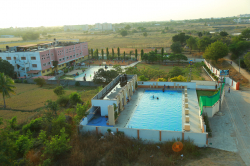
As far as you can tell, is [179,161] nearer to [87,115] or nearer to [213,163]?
[213,163]

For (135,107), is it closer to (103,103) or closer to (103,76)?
(103,103)

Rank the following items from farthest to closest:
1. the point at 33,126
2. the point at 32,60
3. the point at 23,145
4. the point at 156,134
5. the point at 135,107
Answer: the point at 32,60 → the point at 135,107 → the point at 33,126 → the point at 156,134 → the point at 23,145

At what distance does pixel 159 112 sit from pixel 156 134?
5.71 meters

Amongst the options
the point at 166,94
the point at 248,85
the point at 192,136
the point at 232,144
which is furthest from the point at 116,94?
the point at 248,85

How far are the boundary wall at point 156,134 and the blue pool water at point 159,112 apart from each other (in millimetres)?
2299

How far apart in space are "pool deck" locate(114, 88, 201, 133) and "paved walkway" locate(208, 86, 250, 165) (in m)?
1.45

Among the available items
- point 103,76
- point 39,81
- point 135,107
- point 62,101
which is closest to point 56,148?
point 135,107

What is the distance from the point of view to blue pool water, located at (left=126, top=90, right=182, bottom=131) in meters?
18.5

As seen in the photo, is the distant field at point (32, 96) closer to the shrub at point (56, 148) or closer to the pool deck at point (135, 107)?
the pool deck at point (135, 107)

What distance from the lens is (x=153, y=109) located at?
21875 mm

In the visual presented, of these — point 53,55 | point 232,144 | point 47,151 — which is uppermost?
point 53,55

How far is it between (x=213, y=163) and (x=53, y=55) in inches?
1620

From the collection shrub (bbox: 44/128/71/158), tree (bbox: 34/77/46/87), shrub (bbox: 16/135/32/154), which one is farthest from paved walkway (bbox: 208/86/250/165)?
tree (bbox: 34/77/46/87)

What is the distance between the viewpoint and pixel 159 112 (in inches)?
830
